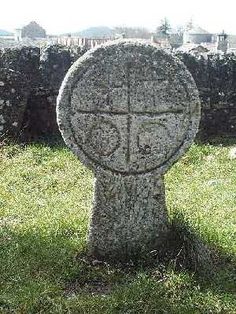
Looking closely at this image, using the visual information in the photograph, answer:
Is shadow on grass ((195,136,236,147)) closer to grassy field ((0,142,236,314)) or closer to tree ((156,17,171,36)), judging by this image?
grassy field ((0,142,236,314))

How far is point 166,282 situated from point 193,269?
1.08ft

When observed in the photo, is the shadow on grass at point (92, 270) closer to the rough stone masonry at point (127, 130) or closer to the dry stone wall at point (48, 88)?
the rough stone masonry at point (127, 130)

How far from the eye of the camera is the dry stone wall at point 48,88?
9.70 m

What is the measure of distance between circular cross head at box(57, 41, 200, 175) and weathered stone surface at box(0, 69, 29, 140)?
467cm

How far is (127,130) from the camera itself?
5.24m

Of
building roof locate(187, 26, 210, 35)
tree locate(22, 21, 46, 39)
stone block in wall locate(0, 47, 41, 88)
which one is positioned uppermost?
stone block in wall locate(0, 47, 41, 88)

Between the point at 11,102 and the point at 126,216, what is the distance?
4.90 meters

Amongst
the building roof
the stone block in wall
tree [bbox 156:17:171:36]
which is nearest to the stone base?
the stone block in wall

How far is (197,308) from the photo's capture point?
466 centimetres

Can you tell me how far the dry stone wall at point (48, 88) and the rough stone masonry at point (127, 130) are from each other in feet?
15.3

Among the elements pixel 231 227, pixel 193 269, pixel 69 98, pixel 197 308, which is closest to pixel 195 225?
pixel 231 227

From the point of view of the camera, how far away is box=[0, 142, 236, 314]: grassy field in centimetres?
467

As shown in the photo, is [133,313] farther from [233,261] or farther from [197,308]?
[233,261]

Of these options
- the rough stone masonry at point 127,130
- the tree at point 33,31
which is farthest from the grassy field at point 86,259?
the tree at point 33,31
